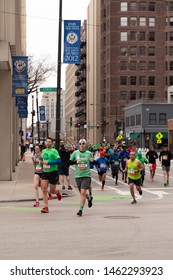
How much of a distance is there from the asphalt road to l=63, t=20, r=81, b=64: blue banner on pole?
7472mm

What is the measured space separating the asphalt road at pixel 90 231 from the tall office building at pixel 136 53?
97.5 meters

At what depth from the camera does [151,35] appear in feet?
381

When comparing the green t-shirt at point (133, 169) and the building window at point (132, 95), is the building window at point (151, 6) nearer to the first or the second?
the building window at point (132, 95)

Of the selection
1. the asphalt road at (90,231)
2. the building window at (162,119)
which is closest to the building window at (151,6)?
the building window at (162,119)

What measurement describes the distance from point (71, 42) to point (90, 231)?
13.9 meters

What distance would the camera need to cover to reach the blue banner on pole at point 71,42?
80.0 feet

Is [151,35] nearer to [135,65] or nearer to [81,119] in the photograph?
[135,65]

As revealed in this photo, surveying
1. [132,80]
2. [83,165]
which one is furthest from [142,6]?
[83,165]

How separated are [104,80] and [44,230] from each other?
110 meters

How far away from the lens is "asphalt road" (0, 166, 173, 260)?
9.29 meters

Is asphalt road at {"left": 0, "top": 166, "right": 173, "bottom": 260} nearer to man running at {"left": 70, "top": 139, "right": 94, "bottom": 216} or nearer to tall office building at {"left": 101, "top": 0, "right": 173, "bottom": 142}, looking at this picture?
man running at {"left": 70, "top": 139, "right": 94, "bottom": 216}

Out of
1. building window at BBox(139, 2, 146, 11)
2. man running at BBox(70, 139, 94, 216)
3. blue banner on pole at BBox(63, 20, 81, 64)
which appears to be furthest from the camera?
building window at BBox(139, 2, 146, 11)

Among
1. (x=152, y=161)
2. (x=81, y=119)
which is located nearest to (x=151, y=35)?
(x=81, y=119)

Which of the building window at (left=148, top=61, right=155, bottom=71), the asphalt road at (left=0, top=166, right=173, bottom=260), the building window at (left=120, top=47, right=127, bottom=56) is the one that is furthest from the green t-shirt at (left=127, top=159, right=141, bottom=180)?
the building window at (left=120, top=47, right=127, bottom=56)
